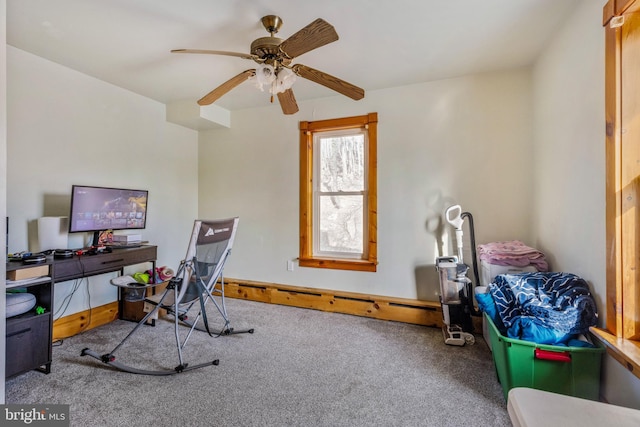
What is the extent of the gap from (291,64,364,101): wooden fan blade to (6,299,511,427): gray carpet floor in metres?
2.11

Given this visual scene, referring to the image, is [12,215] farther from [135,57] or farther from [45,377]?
[135,57]

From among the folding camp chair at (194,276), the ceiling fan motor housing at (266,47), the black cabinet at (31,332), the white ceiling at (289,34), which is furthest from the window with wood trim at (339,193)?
the black cabinet at (31,332)

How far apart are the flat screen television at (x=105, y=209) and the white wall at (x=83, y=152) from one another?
24 cm

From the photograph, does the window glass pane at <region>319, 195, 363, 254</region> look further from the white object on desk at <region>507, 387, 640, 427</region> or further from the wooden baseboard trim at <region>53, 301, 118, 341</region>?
the white object on desk at <region>507, 387, 640, 427</region>

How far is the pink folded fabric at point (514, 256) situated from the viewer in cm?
235

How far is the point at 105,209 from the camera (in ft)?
9.84

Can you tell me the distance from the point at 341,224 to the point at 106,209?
98.2 inches

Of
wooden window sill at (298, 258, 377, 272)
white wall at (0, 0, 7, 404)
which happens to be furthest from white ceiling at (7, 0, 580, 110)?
wooden window sill at (298, 258, 377, 272)

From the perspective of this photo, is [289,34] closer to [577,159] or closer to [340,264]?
[577,159]

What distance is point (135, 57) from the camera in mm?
2666

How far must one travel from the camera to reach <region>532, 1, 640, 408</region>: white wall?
169cm

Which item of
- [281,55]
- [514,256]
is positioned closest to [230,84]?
[281,55]

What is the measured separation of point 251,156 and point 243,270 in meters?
1.56

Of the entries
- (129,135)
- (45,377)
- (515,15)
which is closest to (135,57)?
(129,135)
